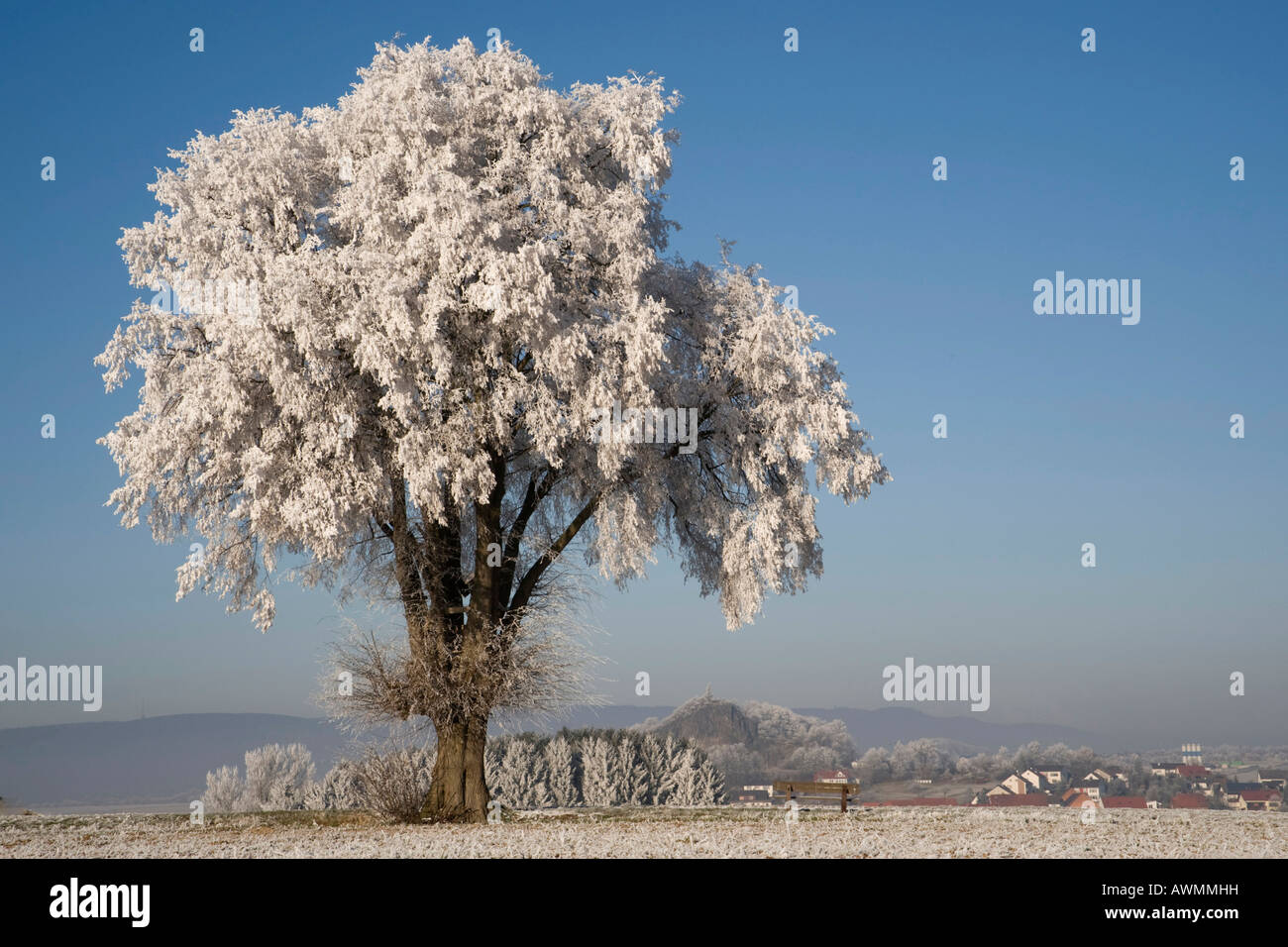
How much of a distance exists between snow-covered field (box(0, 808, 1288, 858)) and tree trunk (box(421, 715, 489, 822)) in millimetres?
714

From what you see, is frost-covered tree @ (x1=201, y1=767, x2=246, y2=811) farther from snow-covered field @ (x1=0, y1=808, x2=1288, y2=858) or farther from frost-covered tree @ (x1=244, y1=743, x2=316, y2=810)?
snow-covered field @ (x1=0, y1=808, x2=1288, y2=858)

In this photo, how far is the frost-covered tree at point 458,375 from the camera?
58.0 ft

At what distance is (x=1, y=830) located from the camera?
18.6m

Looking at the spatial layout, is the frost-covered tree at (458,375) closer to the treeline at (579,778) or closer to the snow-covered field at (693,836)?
the snow-covered field at (693,836)

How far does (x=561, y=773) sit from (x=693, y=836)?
81.3 ft

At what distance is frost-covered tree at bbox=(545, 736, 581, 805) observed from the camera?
38469 mm

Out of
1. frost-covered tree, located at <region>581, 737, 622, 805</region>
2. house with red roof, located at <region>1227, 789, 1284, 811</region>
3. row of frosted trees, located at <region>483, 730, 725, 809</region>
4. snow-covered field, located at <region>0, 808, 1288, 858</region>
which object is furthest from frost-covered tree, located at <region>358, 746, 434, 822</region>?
frost-covered tree, located at <region>581, 737, 622, 805</region>

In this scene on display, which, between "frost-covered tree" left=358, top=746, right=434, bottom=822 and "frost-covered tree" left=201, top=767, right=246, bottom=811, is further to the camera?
"frost-covered tree" left=201, top=767, right=246, bottom=811

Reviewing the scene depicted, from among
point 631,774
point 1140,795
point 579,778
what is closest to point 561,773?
point 579,778

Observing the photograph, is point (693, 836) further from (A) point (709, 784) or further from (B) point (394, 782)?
(A) point (709, 784)

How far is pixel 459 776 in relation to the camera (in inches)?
771

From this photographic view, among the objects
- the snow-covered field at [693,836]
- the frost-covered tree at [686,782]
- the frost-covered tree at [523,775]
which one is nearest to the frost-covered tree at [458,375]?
the snow-covered field at [693,836]

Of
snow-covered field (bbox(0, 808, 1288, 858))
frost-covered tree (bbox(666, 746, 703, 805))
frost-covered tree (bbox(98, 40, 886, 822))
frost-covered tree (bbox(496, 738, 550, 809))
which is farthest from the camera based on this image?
frost-covered tree (bbox(496, 738, 550, 809))
